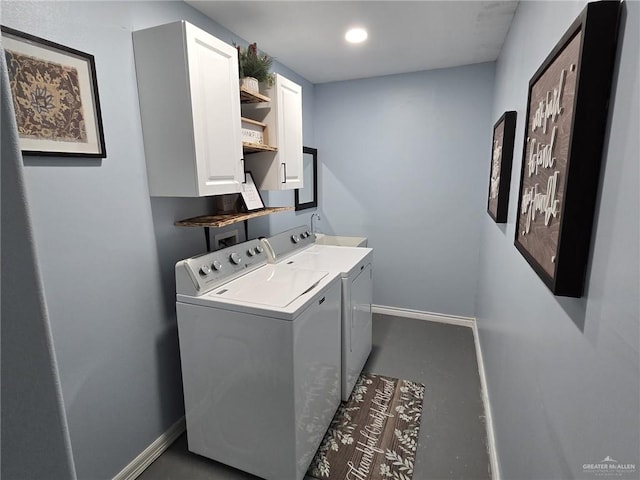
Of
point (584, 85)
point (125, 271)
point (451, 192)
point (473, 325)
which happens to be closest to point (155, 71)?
point (125, 271)

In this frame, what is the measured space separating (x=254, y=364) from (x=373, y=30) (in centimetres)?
220

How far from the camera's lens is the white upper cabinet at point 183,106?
1544 mm

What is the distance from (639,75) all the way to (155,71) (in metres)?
1.75

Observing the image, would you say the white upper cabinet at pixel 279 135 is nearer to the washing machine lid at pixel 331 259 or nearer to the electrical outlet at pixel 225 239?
the electrical outlet at pixel 225 239

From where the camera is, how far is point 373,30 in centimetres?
224

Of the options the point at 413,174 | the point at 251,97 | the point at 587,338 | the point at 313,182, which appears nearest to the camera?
the point at 587,338

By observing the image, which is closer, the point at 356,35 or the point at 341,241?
the point at 356,35

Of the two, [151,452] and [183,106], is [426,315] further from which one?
[183,106]

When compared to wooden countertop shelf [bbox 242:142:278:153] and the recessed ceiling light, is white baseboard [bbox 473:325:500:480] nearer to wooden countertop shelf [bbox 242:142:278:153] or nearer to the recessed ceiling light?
wooden countertop shelf [bbox 242:142:278:153]

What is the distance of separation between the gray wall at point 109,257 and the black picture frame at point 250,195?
1.28 feet

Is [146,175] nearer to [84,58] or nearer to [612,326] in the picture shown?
[84,58]

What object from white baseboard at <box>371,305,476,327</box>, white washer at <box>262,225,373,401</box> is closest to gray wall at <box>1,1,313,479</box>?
white washer at <box>262,225,373,401</box>

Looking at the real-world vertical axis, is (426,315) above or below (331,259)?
below

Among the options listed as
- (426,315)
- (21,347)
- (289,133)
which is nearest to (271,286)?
(289,133)
